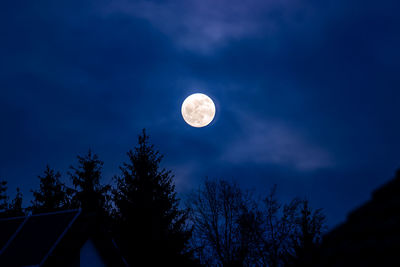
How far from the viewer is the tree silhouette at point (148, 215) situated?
66.3 ft

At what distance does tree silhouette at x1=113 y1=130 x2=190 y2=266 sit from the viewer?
20.2 meters

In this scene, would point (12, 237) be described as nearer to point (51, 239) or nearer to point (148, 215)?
point (51, 239)

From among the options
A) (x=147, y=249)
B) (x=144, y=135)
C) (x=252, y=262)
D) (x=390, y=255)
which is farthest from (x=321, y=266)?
(x=252, y=262)

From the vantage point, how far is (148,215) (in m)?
21.1

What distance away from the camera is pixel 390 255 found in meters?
3.76

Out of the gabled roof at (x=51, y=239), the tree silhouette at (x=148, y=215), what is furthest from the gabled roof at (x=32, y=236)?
the tree silhouette at (x=148, y=215)

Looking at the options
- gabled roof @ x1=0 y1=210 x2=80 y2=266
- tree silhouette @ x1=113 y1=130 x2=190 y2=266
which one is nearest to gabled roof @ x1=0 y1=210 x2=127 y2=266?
gabled roof @ x1=0 y1=210 x2=80 y2=266

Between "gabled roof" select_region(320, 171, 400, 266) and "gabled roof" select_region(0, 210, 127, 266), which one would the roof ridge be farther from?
"gabled roof" select_region(320, 171, 400, 266)

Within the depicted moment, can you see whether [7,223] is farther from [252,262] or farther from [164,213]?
[252,262]

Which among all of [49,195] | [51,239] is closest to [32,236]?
[51,239]

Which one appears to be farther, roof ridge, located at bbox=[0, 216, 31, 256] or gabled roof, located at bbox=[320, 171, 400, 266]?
roof ridge, located at bbox=[0, 216, 31, 256]

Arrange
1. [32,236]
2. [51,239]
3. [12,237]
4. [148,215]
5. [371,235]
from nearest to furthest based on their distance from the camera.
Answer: [371,235] → [51,239] → [32,236] → [12,237] → [148,215]

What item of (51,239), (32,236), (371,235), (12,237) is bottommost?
(371,235)

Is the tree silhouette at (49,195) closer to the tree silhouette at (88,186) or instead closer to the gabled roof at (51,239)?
the tree silhouette at (88,186)
